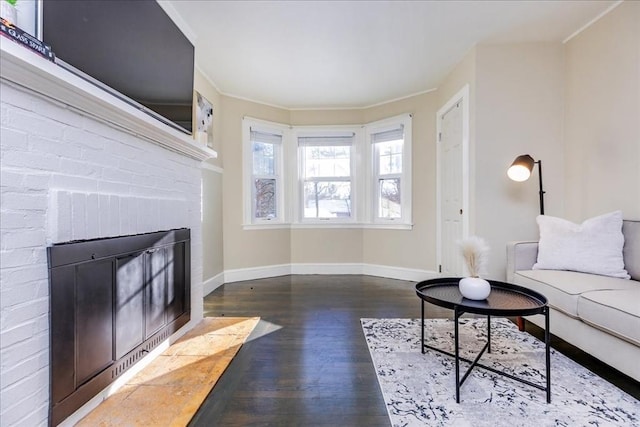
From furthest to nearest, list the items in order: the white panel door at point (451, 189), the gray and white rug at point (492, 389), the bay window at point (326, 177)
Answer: the bay window at point (326, 177)
the white panel door at point (451, 189)
the gray and white rug at point (492, 389)

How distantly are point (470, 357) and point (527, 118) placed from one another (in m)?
2.23

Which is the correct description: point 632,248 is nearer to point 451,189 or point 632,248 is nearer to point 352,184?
point 451,189

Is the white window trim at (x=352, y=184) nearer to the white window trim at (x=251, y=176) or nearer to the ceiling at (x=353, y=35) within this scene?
the white window trim at (x=251, y=176)

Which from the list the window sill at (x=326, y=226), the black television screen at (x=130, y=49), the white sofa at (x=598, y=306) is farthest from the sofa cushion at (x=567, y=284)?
the black television screen at (x=130, y=49)

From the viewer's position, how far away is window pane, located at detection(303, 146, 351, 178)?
4523 mm

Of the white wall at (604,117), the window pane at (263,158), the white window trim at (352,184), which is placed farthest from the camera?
the white window trim at (352,184)

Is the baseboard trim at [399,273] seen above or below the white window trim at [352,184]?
below

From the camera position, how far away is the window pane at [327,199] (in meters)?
4.54

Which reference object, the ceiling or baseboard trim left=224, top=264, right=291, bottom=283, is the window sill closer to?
baseboard trim left=224, top=264, right=291, bottom=283

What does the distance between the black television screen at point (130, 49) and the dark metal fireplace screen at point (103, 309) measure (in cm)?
82

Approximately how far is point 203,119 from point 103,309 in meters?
2.33

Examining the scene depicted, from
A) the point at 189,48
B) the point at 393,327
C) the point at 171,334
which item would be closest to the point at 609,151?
the point at 393,327

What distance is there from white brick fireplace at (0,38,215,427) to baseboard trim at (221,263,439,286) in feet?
8.19

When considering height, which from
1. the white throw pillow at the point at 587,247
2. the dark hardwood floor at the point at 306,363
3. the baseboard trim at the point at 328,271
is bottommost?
the dark hardwood floor at the point at 306,363
